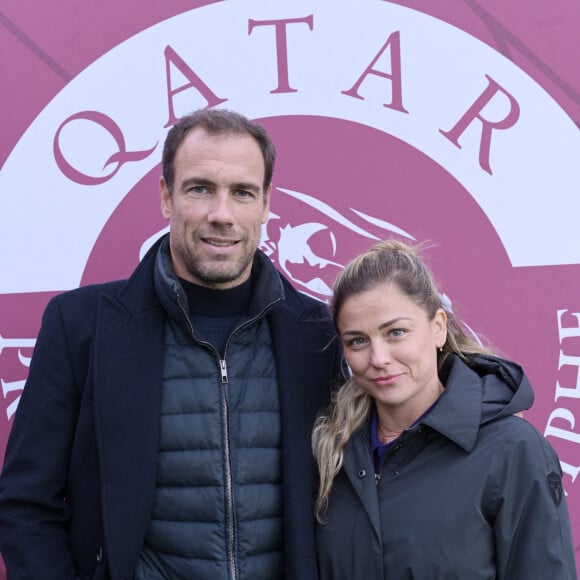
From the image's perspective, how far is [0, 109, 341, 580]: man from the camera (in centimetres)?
164

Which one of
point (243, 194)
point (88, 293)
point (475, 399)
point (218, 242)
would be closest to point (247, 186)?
point (243, 194)

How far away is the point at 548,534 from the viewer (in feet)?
4.82

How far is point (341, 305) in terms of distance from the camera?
66.7 inches

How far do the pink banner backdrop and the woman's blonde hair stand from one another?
487 millimetres

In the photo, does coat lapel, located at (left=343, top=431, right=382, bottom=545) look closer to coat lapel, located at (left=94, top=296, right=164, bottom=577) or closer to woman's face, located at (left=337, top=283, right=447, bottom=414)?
woman's face, located at (left=337, top=283, right=447, bottom=414)

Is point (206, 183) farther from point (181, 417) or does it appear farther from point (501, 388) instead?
point (501, 388)

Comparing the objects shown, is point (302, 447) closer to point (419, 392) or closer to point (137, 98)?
point (419, 392)

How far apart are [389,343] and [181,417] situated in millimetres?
484

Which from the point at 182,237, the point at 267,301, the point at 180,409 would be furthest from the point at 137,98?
the point at 180,409

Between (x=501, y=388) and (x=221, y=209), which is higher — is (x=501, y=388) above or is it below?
below

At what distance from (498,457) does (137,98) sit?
1518mm

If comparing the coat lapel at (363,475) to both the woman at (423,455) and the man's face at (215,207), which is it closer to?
the woman at (423,455)

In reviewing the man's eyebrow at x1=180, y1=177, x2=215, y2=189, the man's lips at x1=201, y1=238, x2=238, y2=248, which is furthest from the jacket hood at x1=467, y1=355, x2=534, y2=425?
the man's eyebrow at x1=180, y1=177, x2=215, y2=189

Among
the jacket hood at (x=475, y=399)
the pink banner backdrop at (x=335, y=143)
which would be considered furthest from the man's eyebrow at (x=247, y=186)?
the jacket hood at (x=475, y=399)
